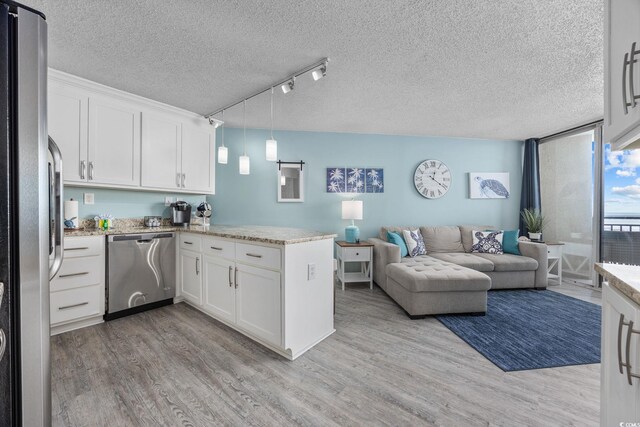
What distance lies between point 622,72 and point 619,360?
0.93 meters

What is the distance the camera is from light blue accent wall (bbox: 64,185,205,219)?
2.77 metres

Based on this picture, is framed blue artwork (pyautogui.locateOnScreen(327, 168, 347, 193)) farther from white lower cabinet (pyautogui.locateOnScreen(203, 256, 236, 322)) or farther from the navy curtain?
the navy curtain

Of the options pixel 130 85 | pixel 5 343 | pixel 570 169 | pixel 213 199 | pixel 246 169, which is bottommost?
pixel 5 343

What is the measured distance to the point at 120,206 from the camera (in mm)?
3027

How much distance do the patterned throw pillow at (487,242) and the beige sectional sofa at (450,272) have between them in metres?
0.11

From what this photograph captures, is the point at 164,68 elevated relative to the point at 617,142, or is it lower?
elevated

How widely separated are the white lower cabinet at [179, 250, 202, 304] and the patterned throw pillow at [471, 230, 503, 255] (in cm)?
392

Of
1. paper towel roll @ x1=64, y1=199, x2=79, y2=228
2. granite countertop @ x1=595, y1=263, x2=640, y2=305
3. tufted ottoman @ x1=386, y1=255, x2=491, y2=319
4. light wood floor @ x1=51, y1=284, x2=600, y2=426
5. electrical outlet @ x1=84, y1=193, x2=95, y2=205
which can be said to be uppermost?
electrical outlet @ x1=84, y1=193, x2=95, y2=205

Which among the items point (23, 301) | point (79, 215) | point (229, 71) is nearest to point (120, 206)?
point (79, 215)

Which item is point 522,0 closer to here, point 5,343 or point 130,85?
point 5,343

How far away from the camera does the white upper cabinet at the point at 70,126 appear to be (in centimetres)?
235

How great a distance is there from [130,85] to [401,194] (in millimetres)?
3918

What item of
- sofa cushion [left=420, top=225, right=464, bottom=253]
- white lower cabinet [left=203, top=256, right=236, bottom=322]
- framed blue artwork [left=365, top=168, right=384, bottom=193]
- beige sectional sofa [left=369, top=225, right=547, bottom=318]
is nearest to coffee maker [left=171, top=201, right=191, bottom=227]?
white lower cabinet [left=203, top=256, right=236, bottom=322]

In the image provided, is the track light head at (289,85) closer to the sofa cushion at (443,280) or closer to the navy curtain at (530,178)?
the sofa cushion at (443,280)
